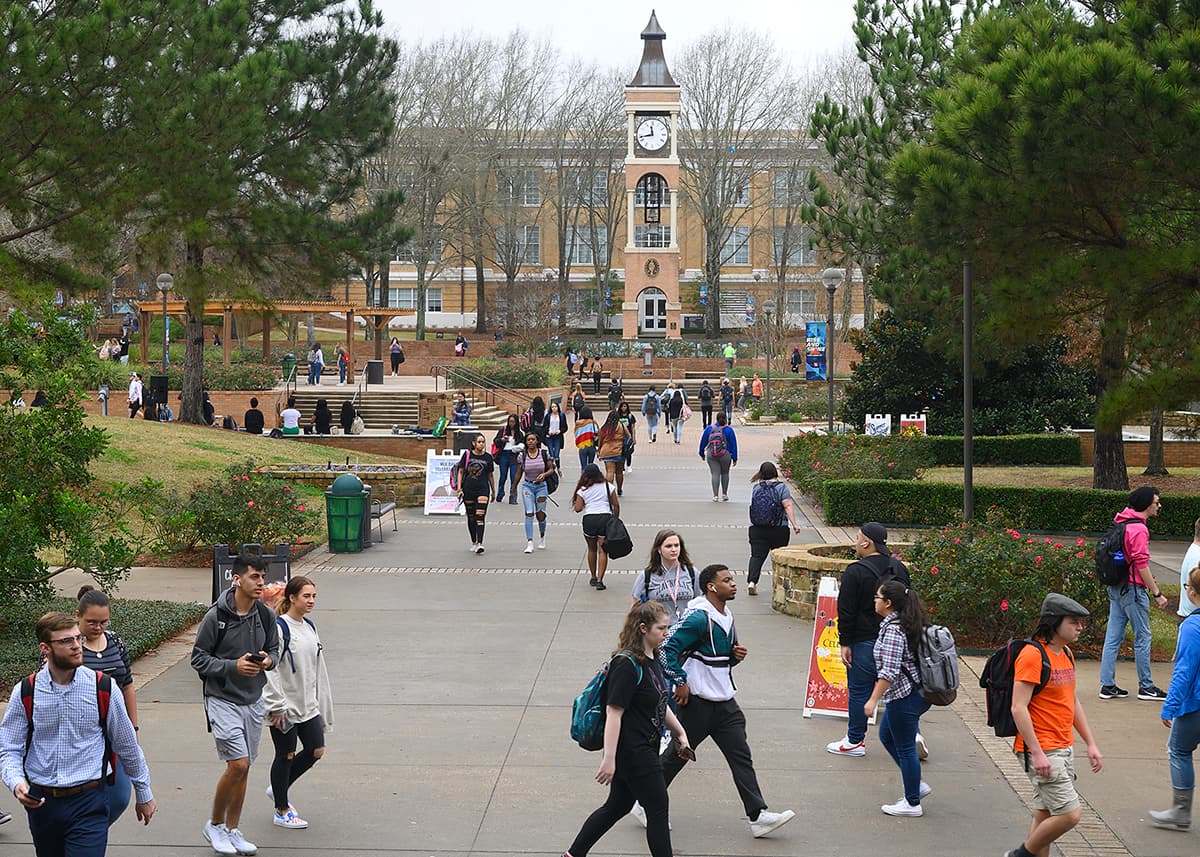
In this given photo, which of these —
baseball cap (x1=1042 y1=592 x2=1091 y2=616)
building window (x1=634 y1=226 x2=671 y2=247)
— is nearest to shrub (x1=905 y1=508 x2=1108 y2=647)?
baseball cap (x1=1042 y1=592 x2=1091 y2=616)

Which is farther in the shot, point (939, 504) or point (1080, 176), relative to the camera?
point (939, 504)

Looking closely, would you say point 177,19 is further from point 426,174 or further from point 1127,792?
point 426,174

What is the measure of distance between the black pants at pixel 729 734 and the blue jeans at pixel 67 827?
A: 9.48 ft

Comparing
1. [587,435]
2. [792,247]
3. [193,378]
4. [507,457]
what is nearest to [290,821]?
[507,457]

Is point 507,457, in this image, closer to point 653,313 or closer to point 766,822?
point 766,822

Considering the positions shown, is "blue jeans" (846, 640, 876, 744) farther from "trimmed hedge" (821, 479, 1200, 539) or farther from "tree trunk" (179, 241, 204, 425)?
"tree trunk" (179, 241, 204, 425)

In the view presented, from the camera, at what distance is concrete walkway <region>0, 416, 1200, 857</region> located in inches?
288

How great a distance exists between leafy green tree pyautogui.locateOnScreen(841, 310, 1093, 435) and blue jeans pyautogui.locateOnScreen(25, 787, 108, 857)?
25.4 meters

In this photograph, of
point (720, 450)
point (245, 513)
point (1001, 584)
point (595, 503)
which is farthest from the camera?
point (720, 450)

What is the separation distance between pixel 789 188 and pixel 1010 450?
4456cm

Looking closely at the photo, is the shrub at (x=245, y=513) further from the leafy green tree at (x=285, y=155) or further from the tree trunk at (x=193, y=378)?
the tree trunk at (x=193, y=378)

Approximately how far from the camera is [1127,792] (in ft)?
26.8

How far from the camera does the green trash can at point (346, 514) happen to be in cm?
1734

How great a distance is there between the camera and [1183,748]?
7.49 metres
